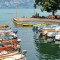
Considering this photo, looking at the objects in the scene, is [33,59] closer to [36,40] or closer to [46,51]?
[46,51]

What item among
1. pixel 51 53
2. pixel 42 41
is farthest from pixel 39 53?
pixel 42 41

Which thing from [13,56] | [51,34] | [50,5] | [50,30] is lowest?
[51,34]

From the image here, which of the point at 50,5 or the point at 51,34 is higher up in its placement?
the point at 50,5

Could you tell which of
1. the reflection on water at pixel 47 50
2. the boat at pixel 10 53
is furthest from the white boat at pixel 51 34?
the boat at pixel 10 53

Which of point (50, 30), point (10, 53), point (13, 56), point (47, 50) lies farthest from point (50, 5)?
point (13, 56)

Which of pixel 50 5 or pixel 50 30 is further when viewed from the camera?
pixel 50 5

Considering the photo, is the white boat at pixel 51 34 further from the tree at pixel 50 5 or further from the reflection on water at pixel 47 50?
the tree at pixel 50 5

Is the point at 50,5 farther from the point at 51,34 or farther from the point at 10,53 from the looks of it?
the point at 10,53

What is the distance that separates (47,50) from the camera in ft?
139

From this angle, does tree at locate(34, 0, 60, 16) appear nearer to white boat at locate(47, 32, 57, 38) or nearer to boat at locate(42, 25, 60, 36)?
boat at locate(42, 25, 60, 36)

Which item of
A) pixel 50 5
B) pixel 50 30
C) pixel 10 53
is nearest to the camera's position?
pixel 10 53

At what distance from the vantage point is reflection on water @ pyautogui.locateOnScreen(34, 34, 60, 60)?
3781 cm

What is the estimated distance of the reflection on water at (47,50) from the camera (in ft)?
124

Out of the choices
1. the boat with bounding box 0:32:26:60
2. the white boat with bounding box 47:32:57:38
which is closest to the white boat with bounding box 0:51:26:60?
the boat with bounding box 0:32:26:60
